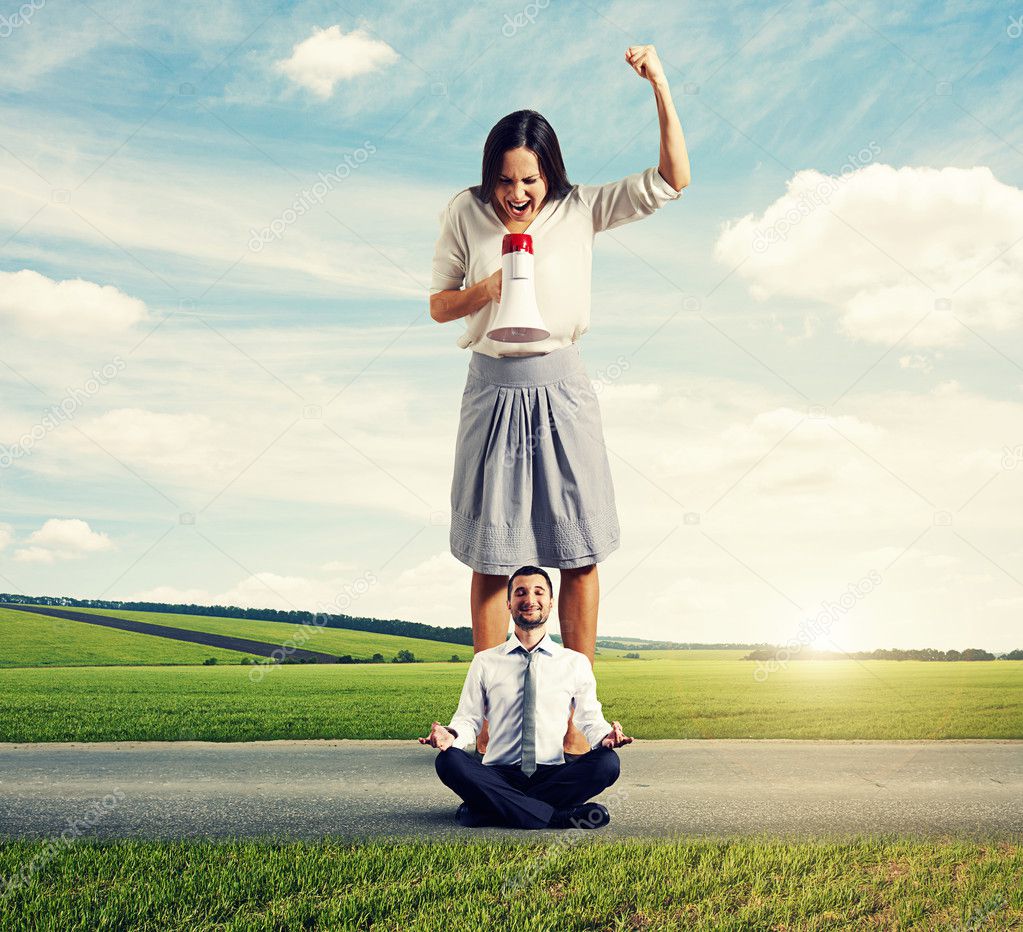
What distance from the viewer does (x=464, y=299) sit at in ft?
14.9

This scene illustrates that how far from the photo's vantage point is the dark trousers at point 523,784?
3916mm

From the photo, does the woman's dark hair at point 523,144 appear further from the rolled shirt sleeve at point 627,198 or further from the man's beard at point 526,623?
the man's beard at point 526,623

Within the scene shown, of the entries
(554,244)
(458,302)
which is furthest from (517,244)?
(458,302)

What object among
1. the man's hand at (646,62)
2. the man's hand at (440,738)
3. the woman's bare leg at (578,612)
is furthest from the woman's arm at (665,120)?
the man's hand at (440,738)

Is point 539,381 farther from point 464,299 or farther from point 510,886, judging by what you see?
point 510,886

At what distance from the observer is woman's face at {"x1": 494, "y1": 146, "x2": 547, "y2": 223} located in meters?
4.40

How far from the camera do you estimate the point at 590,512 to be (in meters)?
4.58

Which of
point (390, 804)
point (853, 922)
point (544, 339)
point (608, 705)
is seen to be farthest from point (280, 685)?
point (853, 922)

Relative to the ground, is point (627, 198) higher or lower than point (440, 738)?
higher

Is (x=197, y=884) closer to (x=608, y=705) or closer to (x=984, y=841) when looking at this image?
(x=984, y=841)

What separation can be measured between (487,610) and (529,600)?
2.85 ft

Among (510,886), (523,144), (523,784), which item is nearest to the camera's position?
(510,886)

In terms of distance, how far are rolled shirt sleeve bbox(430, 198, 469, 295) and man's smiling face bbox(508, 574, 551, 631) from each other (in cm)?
170

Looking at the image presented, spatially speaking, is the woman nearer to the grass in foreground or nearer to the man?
the man
